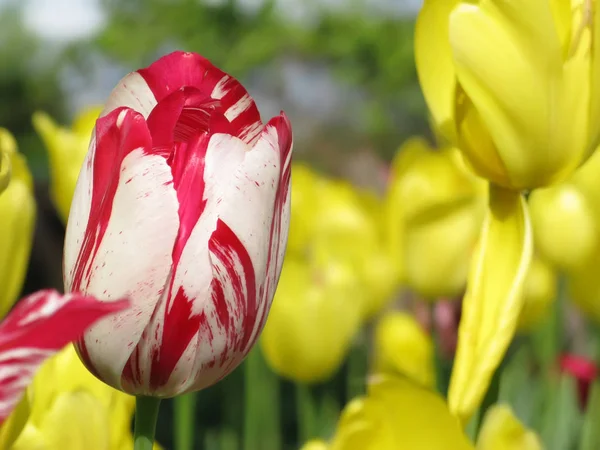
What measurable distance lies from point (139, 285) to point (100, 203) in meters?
0.03

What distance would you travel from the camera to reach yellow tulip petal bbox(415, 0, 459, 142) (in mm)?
411

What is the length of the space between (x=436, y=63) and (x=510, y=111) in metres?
0.05

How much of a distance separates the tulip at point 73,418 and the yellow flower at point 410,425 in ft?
0.35

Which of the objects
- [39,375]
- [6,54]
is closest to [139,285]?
[39,375]

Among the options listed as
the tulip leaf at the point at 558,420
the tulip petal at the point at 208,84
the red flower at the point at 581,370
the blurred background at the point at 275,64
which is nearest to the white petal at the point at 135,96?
the tulip petal at the point at 208,84

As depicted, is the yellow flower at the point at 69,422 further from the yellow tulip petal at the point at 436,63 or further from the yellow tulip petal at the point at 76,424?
the yellow tulip petal at the point at 436,63

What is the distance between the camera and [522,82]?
0.38 meters

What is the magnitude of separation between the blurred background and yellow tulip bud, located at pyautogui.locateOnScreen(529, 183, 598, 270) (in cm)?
222

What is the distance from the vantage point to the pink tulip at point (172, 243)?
11.4 inches

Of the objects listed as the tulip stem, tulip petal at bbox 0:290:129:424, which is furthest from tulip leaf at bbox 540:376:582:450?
tulip petal at bbox 0:290:129:424

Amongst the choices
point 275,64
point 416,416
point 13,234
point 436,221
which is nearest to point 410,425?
point 416,416

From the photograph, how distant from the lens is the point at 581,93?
39 cm

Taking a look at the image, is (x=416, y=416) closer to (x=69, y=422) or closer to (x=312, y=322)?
(x=69, y=422)

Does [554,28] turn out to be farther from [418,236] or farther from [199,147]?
[418,236]
